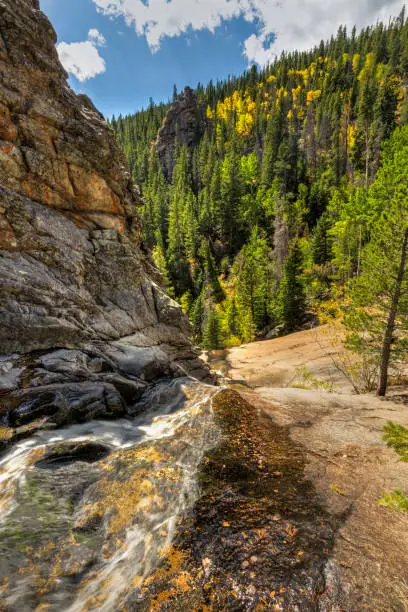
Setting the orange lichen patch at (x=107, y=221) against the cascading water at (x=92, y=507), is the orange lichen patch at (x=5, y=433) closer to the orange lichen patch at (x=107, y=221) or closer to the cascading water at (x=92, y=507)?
the cascading water at (x=92, y=507)

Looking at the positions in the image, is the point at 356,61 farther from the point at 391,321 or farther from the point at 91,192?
the point at 91,192

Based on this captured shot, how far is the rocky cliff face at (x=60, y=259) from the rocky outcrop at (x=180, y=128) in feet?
300

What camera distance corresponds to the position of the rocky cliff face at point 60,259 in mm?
7840

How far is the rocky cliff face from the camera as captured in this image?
7.84 m

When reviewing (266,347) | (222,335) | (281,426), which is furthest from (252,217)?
(281,426)

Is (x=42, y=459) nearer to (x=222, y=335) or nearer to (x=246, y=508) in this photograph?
(x=246, y=508)

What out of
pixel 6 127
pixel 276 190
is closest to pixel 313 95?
pixel 276 190

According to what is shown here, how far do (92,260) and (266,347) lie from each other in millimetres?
21316

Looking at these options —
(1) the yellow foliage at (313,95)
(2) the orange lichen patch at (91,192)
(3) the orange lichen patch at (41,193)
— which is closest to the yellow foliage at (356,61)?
(1) the yellow foliage at (313,95)

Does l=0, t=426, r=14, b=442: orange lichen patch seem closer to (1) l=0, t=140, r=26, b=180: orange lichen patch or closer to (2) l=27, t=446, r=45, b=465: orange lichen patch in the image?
(2) l=27, t=446, r=45, b=465: orange lichen patch

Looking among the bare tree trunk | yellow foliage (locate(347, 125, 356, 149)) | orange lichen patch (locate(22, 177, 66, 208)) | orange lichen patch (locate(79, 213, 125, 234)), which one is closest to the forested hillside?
yellow foliage (locate(347, 125, 356, 149))

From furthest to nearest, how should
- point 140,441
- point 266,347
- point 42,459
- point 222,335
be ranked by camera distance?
point 222,335 → point 266,347 → point 140,441 → point 42,459

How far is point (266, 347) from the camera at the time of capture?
2814 cm

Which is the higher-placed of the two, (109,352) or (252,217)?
(252,217)
